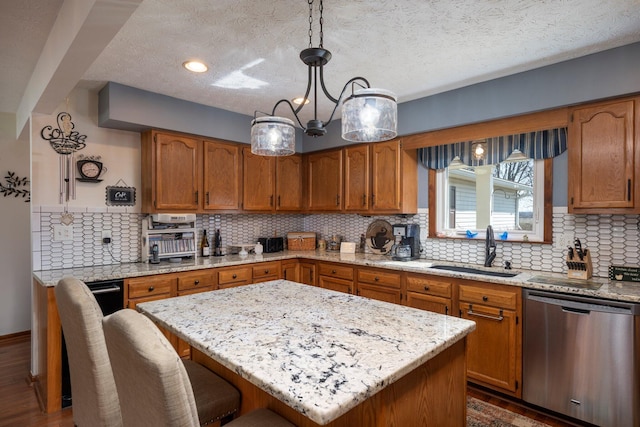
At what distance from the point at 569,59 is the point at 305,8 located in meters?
1.94

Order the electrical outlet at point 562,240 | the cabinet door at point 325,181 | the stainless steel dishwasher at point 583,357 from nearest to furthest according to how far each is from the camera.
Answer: the stainless steel dishwasher at point 583,357, the electrical outlet at point 562,240, the cabinet door at point 325,181

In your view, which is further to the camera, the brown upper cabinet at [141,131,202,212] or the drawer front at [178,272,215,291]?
the brown upper cabinet at [141,131,202,212]

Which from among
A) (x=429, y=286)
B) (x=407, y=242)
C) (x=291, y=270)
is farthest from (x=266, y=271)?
(x=429, y=286)

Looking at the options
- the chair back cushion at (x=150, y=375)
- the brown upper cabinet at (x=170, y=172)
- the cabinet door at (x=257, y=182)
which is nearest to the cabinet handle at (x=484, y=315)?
the chair back cushion at (x=150, y=375)

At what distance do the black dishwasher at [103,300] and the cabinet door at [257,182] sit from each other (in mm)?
1606

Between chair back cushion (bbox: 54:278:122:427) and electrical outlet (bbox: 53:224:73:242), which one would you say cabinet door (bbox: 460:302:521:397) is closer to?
chair back cushion (bbox: 54:278:122:427)

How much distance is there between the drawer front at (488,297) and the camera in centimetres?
251

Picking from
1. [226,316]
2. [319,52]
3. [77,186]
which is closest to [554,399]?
[226,316]

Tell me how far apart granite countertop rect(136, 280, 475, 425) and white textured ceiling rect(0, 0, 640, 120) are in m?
1.57

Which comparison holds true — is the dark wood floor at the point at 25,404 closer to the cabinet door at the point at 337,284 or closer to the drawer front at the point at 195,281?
the drawer front at the point at 195,281

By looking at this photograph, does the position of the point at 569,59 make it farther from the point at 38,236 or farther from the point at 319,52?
the point at 38,236

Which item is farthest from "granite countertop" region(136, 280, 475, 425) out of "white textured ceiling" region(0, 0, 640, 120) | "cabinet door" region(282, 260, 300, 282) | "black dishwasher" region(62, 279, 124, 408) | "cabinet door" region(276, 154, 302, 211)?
"cabinet door" region(276, 154, 302, 211)

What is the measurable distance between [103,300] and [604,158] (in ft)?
12.2

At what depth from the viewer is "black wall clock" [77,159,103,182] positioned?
3055 millimetres
